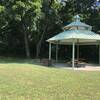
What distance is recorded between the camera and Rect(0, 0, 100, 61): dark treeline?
33.6 meters

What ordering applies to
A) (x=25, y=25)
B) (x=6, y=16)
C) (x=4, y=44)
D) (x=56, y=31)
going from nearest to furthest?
(x=6, y=16), (x=25, y=25), (x=56, y=31), (x=4, y=44)

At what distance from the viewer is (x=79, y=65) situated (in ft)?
83.0

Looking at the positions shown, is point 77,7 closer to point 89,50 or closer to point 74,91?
point 89,50

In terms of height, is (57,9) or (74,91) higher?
(57,9)

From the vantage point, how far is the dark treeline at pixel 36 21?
33.6m

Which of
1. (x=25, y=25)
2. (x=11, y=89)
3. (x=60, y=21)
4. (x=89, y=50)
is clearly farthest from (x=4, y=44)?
(x=11, y=89)

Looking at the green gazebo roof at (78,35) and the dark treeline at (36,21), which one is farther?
the dark treeline at (36,21)

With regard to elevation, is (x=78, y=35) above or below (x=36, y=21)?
below

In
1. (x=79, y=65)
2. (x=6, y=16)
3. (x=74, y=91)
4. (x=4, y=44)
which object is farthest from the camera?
(x=4, y=44)

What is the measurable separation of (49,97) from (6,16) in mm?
26213

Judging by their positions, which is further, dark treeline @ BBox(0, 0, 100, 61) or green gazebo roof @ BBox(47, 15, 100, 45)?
dark treeline @ BBox(0, 0, 100, 61)

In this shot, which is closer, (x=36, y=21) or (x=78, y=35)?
(x=78, y=35)

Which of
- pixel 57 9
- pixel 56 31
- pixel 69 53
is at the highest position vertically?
pixel 57 9

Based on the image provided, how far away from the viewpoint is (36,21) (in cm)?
3659
